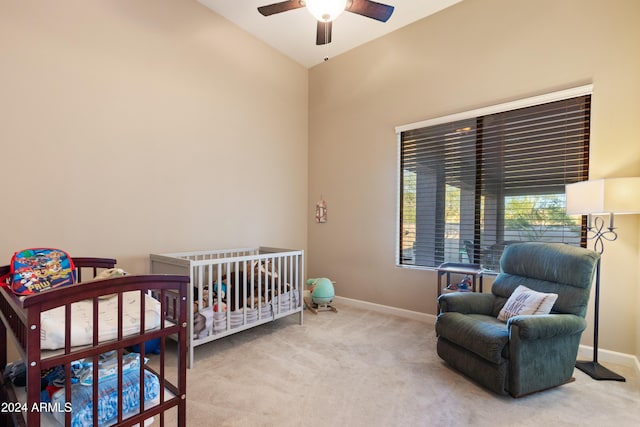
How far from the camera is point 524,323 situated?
6.23ft

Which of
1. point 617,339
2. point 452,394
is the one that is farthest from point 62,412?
point 617,339

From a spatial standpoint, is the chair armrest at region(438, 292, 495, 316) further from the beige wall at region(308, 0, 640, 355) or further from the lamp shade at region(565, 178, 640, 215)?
the lamp shade at region(565, 178, 640, 215)

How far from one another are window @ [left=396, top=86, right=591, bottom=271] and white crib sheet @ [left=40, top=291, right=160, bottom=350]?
2862 mm

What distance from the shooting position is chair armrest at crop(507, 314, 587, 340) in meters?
1.90

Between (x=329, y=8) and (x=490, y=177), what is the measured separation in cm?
213

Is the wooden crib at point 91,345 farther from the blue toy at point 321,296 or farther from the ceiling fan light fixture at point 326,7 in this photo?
the blue toy at point 321,296

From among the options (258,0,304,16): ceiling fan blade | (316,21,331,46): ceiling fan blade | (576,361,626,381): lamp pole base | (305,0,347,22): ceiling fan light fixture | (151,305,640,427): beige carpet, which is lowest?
(151,305,640,427): beige carpet

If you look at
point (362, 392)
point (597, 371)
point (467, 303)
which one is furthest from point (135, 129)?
point (597, 371)

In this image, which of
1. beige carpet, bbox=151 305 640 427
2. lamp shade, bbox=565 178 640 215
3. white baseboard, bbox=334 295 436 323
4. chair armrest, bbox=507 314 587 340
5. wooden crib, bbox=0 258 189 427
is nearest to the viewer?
wooden crib, bbox=0 258 189 427

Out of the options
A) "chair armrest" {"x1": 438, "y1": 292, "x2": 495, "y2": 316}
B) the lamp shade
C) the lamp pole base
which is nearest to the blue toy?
"chair armrest" {"x1": 438, "y1": 292, "x2": 495, "y2": 316}

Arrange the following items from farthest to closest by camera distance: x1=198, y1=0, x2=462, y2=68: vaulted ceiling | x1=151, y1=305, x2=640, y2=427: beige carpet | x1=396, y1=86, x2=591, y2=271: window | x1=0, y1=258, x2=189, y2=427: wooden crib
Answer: x1=198, y1=0, x2=462, y2=68: vaulted ceiling → x1=396, y1=86, x2=591, y2=271: window → x1=151, y1=305, x2=640, y2=427: beige carpet → x1=0, y1=258, x2=189, y2=427: wooden crib

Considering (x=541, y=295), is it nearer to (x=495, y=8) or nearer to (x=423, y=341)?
(x=423, y=341)

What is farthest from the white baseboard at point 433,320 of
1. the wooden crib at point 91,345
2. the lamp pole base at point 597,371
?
the wooden crib at point 91,345

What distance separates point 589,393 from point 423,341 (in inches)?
45.1
